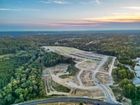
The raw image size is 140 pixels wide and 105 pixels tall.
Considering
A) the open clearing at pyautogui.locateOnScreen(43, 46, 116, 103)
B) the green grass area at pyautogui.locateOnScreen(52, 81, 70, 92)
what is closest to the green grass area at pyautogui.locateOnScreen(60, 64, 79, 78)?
the open clearing at pyautogui.locateOnScreen(43, 46, 116, 103)

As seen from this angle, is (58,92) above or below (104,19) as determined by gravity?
below

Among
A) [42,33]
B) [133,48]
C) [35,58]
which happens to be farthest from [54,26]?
[133,48]

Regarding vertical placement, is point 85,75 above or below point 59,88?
above

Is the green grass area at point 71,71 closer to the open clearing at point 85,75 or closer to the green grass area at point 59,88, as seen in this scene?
the open clearing at point 85,75

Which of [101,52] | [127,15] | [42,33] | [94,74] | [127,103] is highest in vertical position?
[127,15]

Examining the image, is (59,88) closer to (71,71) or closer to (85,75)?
(71,71)

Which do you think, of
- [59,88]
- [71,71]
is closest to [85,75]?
[71,71]

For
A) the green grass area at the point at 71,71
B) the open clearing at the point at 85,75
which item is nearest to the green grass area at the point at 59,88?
the open clearing at the point at 85,75

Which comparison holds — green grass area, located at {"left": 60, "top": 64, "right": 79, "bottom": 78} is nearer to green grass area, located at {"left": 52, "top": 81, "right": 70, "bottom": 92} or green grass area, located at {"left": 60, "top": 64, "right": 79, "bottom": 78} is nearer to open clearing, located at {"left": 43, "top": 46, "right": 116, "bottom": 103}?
open clearing, located at {"left": 43, "top": 46, "right": 116, "bottom": 103}

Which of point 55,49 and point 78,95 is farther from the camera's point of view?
point 55,49

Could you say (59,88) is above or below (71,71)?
below

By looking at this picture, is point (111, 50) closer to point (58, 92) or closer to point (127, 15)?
point (127, 15)
